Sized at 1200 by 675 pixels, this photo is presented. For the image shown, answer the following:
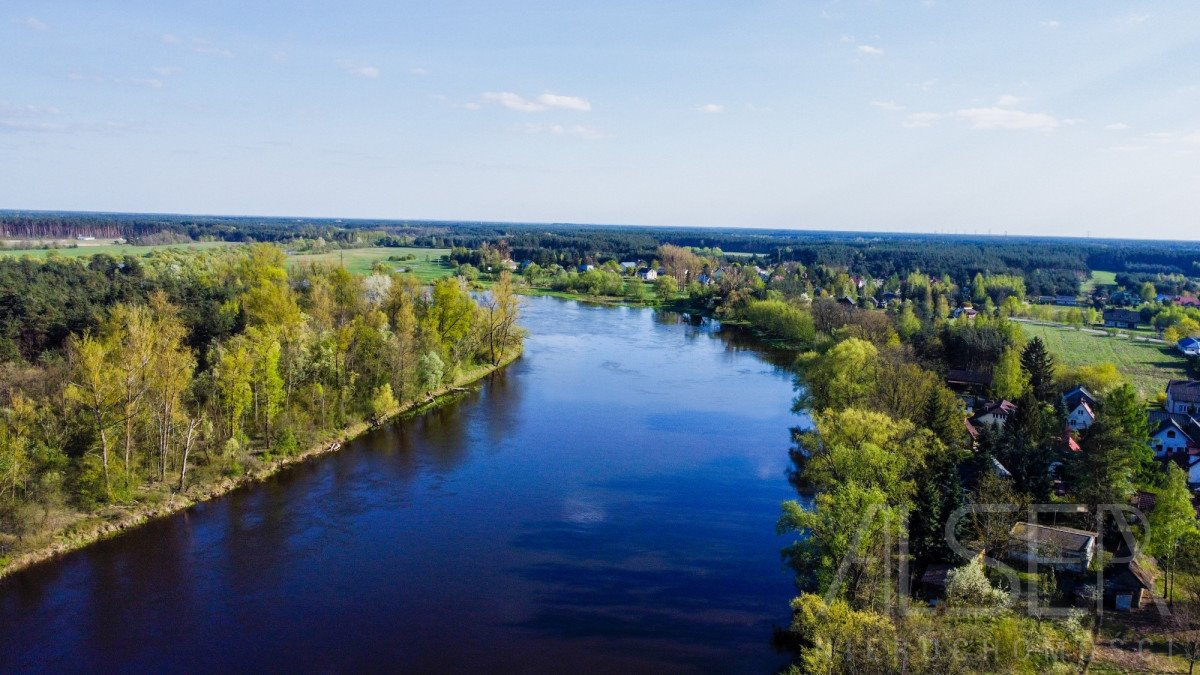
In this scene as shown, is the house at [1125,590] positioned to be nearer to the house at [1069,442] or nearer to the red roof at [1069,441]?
the house at [1069,442]

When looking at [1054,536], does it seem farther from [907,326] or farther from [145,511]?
[907,326]

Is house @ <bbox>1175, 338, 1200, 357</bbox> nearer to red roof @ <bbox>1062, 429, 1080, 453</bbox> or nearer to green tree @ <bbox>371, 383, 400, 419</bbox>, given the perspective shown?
red roof @ <bbox>1062, 429, 1080, 453</bbox>

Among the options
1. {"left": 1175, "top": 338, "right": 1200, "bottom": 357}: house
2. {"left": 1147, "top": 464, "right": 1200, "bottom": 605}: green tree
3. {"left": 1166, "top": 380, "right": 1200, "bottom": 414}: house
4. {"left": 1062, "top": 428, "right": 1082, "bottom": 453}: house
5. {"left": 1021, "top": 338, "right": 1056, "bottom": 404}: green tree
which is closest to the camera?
{"left": 1147, "top": 464, "right": 1200, "bottom": 605}: green tree

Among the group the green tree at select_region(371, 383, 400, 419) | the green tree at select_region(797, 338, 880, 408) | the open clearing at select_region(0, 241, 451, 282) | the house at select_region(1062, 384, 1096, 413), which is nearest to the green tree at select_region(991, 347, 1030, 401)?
the house at select_region(1062, 384, 1096, 413)

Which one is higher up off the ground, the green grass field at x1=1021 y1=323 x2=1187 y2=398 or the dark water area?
the green grass field at x1=1021 y1=323 x2=1187 y2=398

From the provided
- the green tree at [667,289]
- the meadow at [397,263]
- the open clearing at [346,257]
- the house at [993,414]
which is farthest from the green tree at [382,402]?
the green tree at [667,289]

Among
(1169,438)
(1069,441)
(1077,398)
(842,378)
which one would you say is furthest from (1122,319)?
(842,378)
